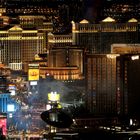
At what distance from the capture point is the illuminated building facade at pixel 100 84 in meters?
29.6

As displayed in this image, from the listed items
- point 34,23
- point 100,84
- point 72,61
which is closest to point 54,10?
point 34,23

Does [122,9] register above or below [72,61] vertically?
above

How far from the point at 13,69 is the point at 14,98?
405 centimetres

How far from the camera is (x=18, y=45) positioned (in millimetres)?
34750

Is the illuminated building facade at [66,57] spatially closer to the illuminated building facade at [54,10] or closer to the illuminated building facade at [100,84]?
the illuminated building facade at [54,10]

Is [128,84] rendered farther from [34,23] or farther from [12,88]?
[34,23]

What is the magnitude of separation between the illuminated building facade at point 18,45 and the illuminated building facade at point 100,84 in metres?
5.34

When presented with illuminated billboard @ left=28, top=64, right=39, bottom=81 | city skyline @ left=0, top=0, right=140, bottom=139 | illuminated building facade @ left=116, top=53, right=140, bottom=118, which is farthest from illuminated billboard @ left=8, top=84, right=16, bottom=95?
illuminated building facade @ left=116, top=53, right=140, bottom=118

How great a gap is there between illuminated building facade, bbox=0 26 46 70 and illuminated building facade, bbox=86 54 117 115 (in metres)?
5.34

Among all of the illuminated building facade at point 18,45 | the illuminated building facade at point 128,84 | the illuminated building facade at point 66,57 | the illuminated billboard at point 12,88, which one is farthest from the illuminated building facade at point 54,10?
the illuminated building facade at point 128,84

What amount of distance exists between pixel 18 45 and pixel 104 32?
378cm

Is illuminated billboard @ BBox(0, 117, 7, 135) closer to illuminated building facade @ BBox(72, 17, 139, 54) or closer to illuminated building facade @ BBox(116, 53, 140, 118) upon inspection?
illuminated building facade @ BBox(116, 53, 140, 118)

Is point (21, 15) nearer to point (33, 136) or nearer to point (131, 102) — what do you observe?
point (131, 102)

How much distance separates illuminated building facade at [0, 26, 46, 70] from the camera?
34438 mm
